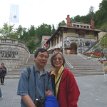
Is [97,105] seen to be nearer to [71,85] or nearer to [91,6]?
[71,85]

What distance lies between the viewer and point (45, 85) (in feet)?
12.9

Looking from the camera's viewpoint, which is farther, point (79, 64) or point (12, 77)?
point (79, 64)

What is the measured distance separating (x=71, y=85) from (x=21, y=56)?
92.6 ft

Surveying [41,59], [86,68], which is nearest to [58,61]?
[41,59]

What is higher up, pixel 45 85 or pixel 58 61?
pixel 58 61

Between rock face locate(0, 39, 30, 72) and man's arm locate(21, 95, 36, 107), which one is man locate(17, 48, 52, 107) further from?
rock face locate(0, 39, 30, 72)

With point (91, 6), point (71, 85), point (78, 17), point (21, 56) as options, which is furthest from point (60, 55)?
point (91, 6)

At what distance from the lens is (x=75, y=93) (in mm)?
4117

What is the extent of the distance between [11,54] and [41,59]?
88.7 ft

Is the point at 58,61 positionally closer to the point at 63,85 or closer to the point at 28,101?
the point at 63,85

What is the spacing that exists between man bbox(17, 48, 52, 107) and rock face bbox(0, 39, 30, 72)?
2608cm

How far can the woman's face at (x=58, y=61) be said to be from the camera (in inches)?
166

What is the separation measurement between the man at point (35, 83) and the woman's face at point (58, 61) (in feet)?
0.83

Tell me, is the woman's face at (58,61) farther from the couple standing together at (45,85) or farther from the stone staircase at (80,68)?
the stone staircase at (80,68)
